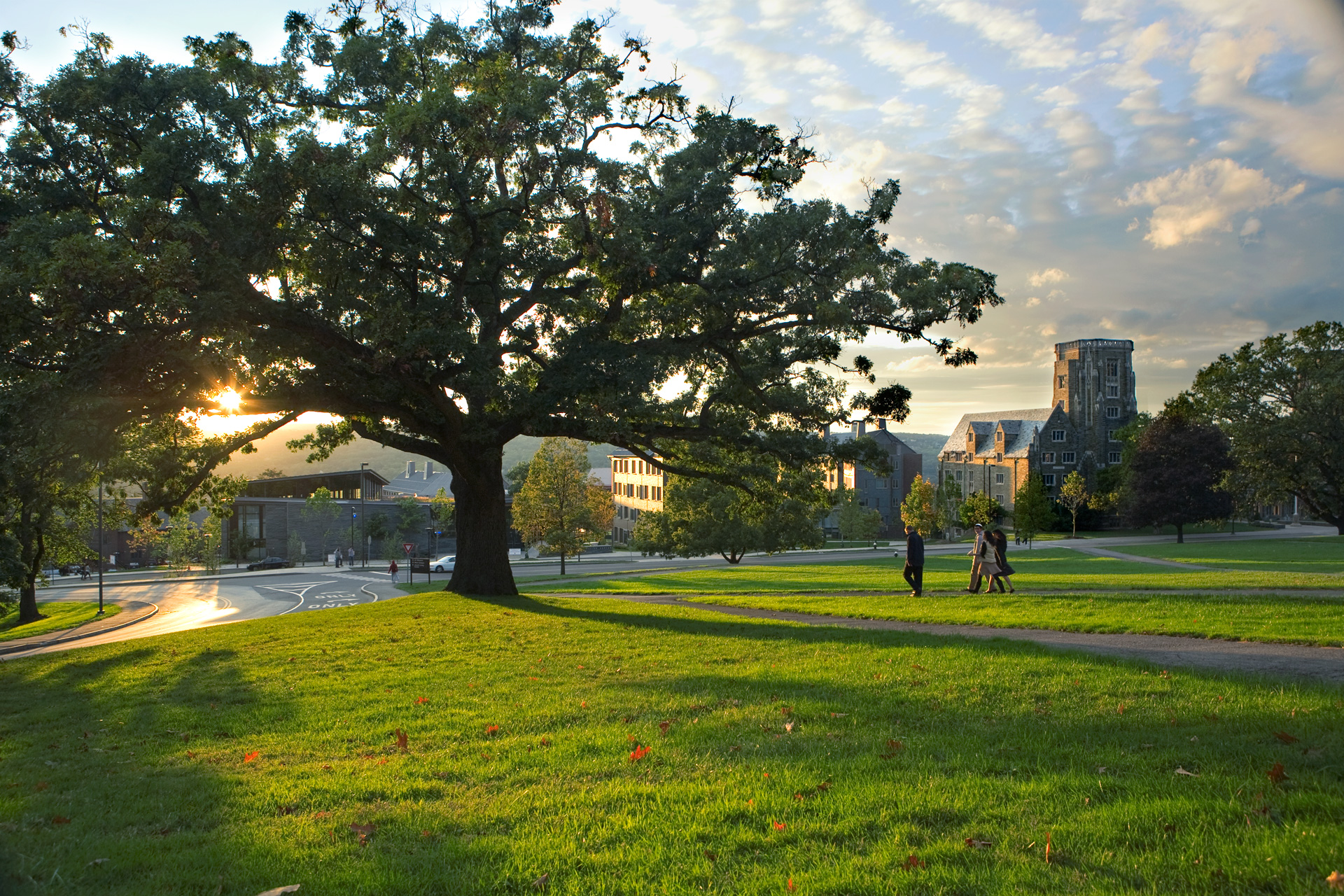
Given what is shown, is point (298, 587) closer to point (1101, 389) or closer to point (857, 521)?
point (857, 521)

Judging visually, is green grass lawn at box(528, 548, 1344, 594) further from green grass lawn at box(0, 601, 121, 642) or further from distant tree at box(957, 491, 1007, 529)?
green grass lawn at box(0, 601, 121, 642)

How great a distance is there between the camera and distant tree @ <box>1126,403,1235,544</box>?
7719cm

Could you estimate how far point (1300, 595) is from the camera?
56.6ft

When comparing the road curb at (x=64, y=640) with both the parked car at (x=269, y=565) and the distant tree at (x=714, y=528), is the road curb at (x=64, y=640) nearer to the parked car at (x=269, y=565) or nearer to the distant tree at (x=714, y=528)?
the distant tree at (x=714, y=528)

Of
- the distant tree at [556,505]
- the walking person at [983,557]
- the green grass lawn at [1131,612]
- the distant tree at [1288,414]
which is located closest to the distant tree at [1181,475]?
the distant tree at [1288,414]

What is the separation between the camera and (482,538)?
24.0m

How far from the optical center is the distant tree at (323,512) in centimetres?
9106

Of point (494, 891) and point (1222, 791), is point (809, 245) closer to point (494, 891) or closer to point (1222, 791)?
point (1222, 791)

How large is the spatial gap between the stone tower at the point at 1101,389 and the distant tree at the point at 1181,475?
37941 mm

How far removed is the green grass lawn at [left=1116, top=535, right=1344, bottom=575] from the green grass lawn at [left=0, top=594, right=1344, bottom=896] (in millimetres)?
25434

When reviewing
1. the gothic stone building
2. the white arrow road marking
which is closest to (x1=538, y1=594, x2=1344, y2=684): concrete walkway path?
the white arrow road marking

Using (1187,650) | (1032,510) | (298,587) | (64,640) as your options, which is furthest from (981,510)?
(1187,650)

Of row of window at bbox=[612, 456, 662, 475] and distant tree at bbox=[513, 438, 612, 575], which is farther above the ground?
row of window at bbox=[612, 456, 662, 475]

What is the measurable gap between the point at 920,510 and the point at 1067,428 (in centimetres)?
4576
